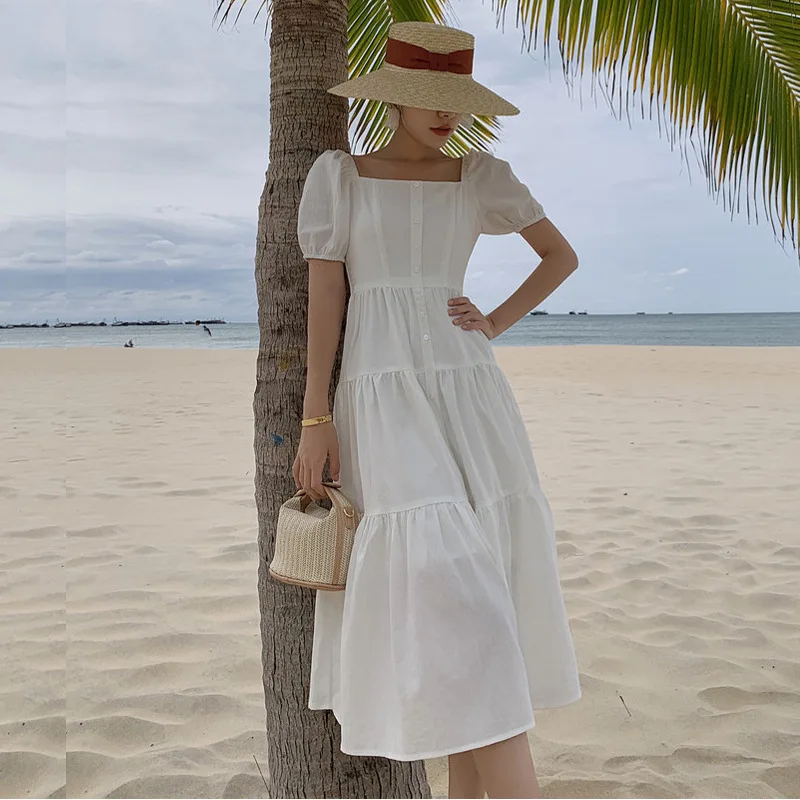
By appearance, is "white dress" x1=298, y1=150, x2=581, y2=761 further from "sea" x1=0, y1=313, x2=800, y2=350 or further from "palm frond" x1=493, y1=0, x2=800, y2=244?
"sea" x1=0, y1=313, x2=800, y2=350

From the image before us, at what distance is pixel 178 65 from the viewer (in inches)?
1448

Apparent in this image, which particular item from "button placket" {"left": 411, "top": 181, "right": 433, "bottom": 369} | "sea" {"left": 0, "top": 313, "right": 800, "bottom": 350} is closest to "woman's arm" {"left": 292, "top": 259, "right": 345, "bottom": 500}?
"button placket" {"left": 411, "top": 181, "right": 433, "bottom": 369}

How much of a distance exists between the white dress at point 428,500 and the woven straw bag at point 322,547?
1.4 inches

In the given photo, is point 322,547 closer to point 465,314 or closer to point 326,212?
point 465,314

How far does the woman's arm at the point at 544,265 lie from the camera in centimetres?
229

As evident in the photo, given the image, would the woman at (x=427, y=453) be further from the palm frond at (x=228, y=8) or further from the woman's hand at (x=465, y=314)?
the palm frond at (x=228, y=8)

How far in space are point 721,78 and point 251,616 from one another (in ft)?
9.42

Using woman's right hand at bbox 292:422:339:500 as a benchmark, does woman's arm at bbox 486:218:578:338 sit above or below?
above

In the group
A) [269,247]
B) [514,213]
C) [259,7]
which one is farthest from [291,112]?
[259,7]

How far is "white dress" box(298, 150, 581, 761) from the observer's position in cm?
186

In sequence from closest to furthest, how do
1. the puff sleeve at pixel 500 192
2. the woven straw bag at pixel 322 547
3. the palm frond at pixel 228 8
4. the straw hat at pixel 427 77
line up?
1. the woven straw bag at pixel 322 547
2. the straw hat at pixel 427 77
3. the puff sleeve at pixel 500 192
4. the palm frond at pixel 228 8

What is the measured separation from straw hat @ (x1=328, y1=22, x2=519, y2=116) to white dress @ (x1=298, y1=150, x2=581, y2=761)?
0.16 meters

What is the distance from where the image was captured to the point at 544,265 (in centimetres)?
231

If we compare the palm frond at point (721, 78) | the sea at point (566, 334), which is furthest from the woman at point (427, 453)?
the sea at point (566, 334)
